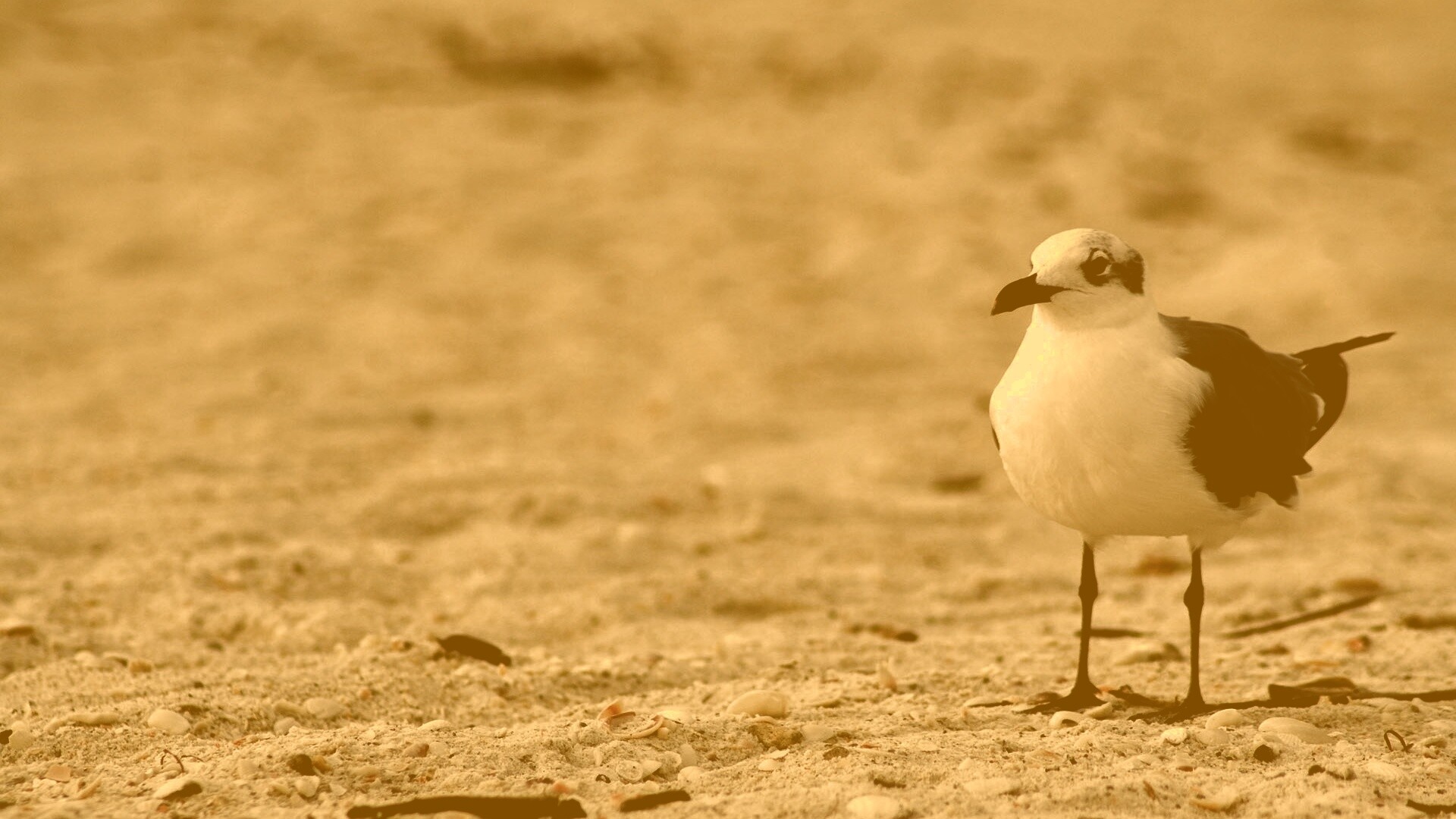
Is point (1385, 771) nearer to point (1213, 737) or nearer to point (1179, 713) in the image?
point (1213, 737)

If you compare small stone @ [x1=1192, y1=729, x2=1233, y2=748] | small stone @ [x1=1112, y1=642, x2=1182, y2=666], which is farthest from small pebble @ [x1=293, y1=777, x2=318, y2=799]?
small stone @ [x1=1112, y1=642, x2=1182, y2=666]

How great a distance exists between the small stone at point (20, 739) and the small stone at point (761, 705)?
1.53 meters

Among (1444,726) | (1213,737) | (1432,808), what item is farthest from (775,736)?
(1444,726)

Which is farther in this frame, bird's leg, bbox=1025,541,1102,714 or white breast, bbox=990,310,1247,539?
bird's leg, bbox=1025,541,1102,714

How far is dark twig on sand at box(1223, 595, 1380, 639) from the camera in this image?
194 inches

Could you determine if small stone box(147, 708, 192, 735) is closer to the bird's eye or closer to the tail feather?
the bird's eye

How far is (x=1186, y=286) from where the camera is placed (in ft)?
29.4

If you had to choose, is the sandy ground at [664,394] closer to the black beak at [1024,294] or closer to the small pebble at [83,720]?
the small pebble at [83,720]

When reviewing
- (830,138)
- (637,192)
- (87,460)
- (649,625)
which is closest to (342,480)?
(87,460)

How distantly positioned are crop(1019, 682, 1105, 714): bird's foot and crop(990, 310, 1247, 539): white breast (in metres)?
0.51

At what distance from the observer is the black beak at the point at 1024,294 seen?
3.58m

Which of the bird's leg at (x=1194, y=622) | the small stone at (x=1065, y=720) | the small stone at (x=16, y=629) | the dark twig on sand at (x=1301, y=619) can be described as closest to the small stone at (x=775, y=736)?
the small stone at (x=1065, y=720)

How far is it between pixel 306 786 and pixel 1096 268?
1.94 m

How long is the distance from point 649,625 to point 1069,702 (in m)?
1.49
